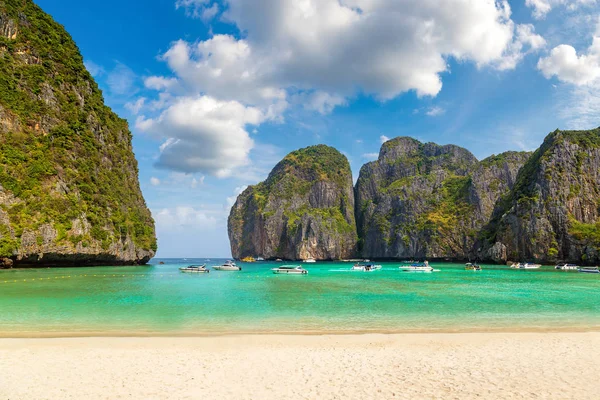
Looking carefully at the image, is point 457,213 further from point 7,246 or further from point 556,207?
point 7,246

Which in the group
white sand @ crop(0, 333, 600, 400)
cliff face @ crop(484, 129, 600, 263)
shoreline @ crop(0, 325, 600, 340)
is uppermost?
cliff face @ crop(484, 129, 600, 263)

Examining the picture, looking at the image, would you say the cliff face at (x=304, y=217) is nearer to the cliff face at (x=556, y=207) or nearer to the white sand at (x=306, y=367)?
the cliff face at (x=556, y=207)

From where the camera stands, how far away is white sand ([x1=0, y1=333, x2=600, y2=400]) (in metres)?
8.16

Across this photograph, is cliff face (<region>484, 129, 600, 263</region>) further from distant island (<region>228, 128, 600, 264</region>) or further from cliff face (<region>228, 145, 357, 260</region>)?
cliff face (<region>228, 145, 357, 260</region>)

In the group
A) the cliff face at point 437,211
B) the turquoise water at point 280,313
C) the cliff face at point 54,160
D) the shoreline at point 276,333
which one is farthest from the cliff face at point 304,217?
the shoreline at point 276,333

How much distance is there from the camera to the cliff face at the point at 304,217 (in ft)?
563

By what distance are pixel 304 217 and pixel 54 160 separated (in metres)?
121

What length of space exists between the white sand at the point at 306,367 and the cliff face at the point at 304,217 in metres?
155

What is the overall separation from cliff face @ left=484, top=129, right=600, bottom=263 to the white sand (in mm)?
100646

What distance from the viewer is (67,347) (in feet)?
41.4

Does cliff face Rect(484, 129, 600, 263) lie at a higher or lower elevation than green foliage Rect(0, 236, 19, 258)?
higher

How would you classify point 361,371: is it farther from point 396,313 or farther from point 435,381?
point 396,313

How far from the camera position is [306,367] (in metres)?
10.3

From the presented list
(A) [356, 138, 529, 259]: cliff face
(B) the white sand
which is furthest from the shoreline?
(A) [356, 138, 529, 259]: cliff face
